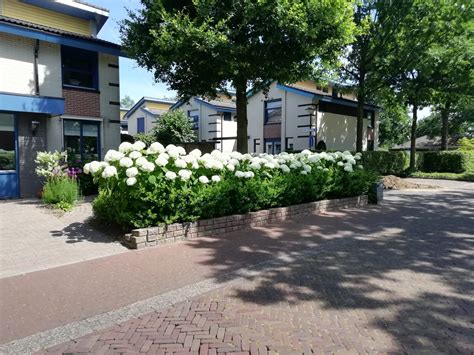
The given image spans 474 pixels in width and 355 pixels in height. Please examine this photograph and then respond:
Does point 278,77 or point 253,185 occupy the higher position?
point 278,77

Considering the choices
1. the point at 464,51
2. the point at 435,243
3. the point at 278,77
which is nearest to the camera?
the point at 435,243

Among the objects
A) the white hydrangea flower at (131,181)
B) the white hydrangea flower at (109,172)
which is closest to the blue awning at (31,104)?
the white hydrangea flower at (109,172)

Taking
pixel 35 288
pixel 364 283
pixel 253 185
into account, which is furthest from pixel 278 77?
pixel 35 288

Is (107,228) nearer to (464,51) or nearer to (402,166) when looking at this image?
(464,51)

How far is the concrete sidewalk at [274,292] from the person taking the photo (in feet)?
10.9

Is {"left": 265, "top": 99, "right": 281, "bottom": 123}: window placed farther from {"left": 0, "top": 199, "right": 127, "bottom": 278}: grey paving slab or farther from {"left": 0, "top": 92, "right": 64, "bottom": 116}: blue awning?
{"left": 0, "top": 199, "right": 127, "bottom": 278}: grey paving slab

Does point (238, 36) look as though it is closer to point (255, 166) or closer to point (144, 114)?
point (255, 166)

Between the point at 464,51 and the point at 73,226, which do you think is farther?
the point at 464,51

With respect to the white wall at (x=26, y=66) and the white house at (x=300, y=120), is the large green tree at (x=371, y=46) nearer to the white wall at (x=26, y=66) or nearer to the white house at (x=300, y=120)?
the white house at (x=300, y=120)

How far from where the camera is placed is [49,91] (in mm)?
11469

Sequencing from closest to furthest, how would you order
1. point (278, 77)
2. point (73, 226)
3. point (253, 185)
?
point (73, 226), point (253, 185), point (278, 77)

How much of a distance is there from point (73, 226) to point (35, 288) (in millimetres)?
2918

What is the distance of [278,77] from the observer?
1134 centimetres

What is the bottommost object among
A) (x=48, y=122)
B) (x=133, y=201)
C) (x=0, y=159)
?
(x=133, y=201)
